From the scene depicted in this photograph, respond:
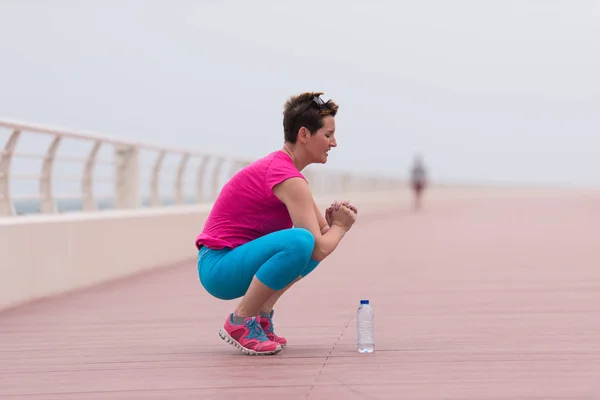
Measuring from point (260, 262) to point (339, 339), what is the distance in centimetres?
106

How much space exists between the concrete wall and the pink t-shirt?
3.00 m

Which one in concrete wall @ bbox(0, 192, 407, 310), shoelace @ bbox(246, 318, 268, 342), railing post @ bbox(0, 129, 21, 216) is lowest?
concrete wall @ bbox(0, 192, 407, 310)

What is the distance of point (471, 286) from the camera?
34.1 ft

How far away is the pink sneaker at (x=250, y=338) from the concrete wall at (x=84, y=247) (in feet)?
10.0

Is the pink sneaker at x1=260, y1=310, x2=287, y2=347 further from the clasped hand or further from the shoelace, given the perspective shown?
the clasped hand

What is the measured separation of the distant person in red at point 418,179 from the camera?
39.8 m

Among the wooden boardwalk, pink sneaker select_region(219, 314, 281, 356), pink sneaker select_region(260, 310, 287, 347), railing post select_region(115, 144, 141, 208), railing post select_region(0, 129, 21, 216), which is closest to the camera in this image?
the wooden boardwalk

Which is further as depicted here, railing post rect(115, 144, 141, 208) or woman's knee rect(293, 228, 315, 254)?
railing post rect(115, 144, 141, 208)

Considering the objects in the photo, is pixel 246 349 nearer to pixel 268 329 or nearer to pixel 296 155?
pixel 268 329

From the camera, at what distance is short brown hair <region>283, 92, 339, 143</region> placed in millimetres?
5910

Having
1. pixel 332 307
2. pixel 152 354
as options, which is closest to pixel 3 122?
pixel 332 307

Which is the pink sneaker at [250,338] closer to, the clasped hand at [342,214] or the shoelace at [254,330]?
the shoelace at [254,330]

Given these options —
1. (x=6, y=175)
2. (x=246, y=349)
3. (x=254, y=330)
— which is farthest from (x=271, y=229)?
(x=6, y=175)

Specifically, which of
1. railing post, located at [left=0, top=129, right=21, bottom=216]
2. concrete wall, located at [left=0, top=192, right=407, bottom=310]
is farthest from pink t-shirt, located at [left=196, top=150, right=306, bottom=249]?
railing post, located at [left=0, top=129, right=21, bottom=216]
